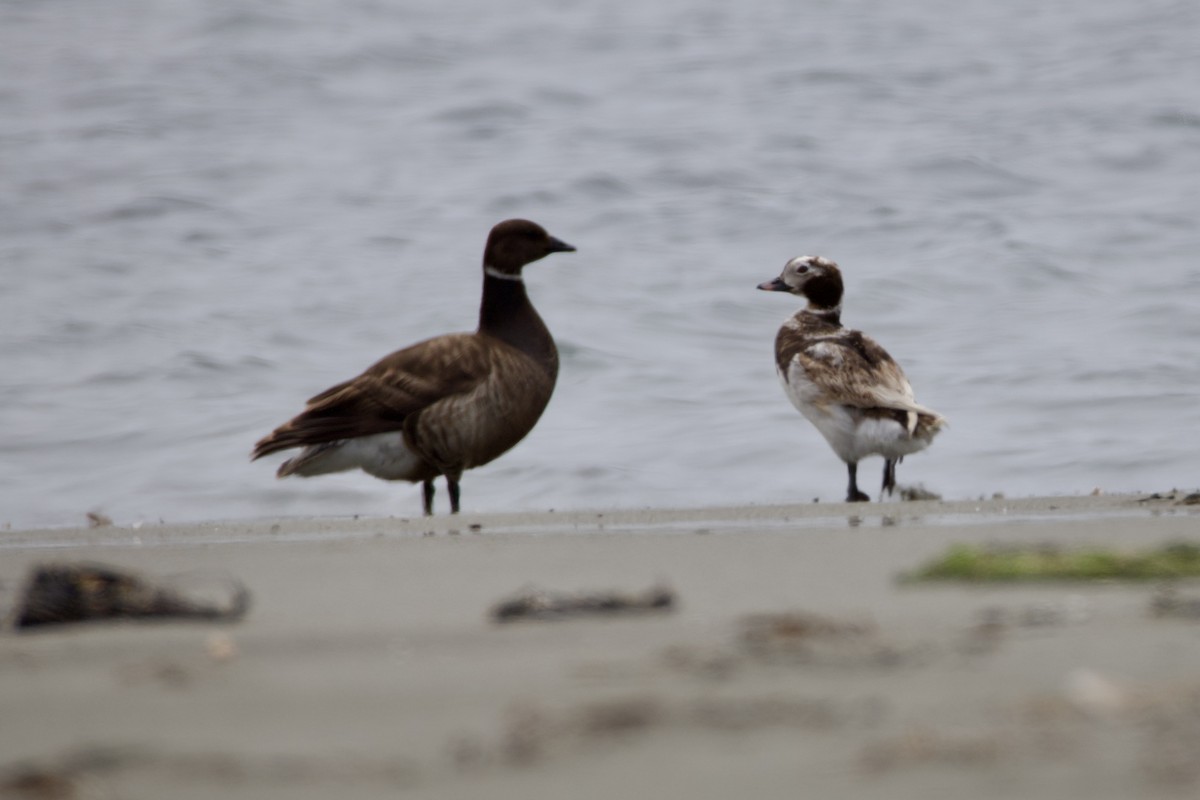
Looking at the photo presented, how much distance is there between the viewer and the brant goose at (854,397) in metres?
8.99

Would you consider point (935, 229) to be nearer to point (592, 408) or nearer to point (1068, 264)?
point (1068, 264)

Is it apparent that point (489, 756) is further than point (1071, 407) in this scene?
No

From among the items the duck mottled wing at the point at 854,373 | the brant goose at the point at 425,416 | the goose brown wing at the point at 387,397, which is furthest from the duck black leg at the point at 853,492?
the goose brown wing at the point at 387,397

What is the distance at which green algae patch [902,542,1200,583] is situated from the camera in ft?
14.2

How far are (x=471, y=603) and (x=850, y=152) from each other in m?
16.7

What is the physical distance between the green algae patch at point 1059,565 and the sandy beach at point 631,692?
116mm

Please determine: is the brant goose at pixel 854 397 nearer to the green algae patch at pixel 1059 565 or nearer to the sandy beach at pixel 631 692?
the sandy beach at pixel 631 692

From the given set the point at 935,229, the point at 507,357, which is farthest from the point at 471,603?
the point at 935,229

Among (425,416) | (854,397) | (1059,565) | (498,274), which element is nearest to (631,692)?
(1059,565)

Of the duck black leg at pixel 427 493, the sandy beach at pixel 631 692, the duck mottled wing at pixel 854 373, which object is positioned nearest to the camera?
the sandy beach at pixel 631 692

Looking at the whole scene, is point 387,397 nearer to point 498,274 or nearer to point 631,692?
point 498,274

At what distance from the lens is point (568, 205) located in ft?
63.1

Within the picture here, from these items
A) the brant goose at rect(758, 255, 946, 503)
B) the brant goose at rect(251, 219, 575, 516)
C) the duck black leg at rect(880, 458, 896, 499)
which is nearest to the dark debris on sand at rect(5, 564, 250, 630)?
the brant goose at rect(251, 219, 575, 516)

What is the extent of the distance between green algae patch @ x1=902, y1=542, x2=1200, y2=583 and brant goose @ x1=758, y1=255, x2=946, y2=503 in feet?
14.1
